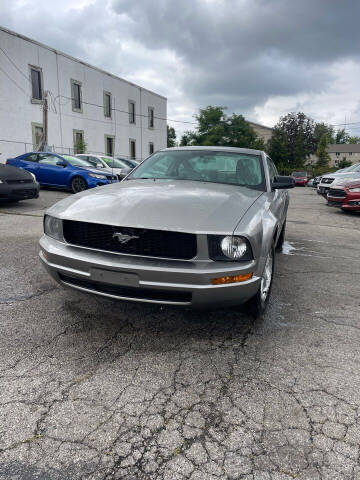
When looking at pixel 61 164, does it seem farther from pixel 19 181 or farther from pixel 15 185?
pixel 15 185

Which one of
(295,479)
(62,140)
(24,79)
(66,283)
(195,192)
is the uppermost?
(24,79)

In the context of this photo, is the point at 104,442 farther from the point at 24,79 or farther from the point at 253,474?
the point at 24,79

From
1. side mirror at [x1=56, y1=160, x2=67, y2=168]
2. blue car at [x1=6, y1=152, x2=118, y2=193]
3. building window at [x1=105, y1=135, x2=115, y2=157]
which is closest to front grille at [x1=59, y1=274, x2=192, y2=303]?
blue car at [x1=6, y1=152, x2=118, y2=193]

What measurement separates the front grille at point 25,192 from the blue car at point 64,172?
9.52 feet

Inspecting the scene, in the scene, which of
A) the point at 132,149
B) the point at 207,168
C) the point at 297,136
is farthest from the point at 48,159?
the point at 297,136

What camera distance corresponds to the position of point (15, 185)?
7.68m

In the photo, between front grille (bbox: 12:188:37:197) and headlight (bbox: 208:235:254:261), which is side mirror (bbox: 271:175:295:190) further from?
front grille (bbox: 12:188:37:197)

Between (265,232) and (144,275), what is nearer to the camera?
(144,275)

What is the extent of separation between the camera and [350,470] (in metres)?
1.51

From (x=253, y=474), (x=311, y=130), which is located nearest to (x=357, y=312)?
(x=253, y=474)

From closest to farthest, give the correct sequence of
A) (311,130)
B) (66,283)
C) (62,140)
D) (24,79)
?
(66,283) → (24,79) → (62,140) → (311,130)

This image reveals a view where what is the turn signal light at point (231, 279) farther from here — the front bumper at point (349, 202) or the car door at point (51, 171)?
the car door at point (51, 171)

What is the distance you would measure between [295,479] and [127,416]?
34.1 inches

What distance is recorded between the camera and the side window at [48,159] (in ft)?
37.6
